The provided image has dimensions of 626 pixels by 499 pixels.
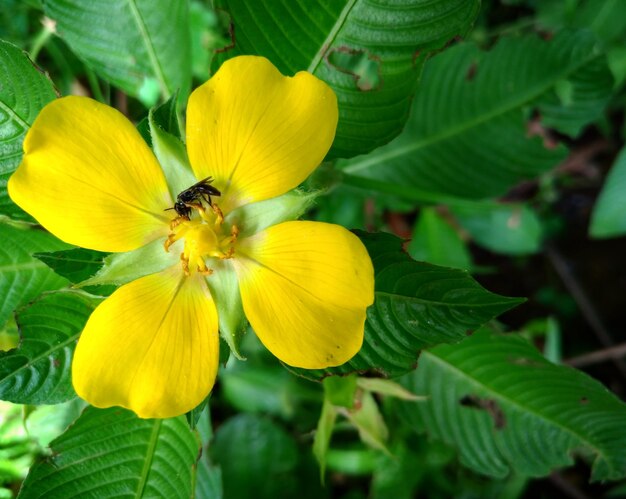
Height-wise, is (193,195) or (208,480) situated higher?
(193,195)

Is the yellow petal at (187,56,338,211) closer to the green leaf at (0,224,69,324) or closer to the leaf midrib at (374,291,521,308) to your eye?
the leaf midrib at (374,291,521,308)

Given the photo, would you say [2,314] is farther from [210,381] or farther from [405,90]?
[405,90]

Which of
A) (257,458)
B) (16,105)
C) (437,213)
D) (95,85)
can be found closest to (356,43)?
(16,105)

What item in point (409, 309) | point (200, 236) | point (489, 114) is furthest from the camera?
point (489, 114)

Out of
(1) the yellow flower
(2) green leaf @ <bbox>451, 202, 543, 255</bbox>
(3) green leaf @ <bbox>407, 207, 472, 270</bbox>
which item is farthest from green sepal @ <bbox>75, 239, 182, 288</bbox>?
(2) green leaf @ <bbox>451, 202, 543, 255</bbox>

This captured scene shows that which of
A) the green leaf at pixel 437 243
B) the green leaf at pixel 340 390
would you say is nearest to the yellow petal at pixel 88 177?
the green leaf at pixel 340 390

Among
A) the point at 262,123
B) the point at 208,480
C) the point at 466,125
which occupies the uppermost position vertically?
the point at 262,123

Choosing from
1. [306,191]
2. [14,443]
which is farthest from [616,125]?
[14,443]

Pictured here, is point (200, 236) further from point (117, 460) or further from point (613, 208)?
point (613, 208)
